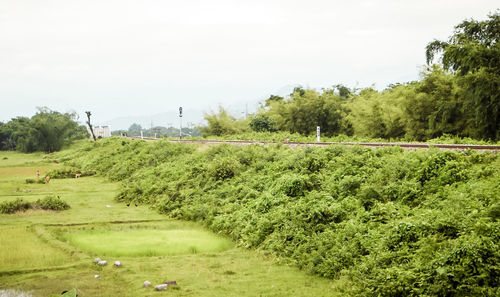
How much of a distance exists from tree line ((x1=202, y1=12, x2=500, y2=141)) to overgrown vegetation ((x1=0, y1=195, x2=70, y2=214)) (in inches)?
835

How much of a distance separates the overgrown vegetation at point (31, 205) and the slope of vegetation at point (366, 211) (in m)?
4.67

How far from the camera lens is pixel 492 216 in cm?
728

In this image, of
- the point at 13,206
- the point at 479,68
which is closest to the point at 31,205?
the point at 13,206

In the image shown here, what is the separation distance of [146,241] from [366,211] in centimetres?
767

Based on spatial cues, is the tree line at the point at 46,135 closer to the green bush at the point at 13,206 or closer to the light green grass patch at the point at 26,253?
the green bush at the point at 13,206

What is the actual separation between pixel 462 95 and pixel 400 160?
13193 millimetres

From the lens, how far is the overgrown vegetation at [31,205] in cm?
1712

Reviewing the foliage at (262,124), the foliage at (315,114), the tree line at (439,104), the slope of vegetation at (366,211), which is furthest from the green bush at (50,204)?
the foliage at (315,114)

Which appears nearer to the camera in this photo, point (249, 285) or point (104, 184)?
point (249, 285)

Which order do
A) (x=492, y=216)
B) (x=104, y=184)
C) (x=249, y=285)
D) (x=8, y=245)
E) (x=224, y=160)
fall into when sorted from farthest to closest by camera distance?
(x=104, y=184) < (x=224, y=160) < (x=8, y=245) < (x=249, y=285) < (x=492, y=216)

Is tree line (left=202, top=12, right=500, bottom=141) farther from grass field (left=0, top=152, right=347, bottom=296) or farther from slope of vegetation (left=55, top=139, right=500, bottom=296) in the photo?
grass field (left=0, top=152, right=347, bottom=296)

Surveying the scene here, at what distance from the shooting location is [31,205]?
18.0 metres

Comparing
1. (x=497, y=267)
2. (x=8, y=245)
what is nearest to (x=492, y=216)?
(x=497, y=267)

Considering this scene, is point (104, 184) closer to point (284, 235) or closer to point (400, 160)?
point (284, 235)
